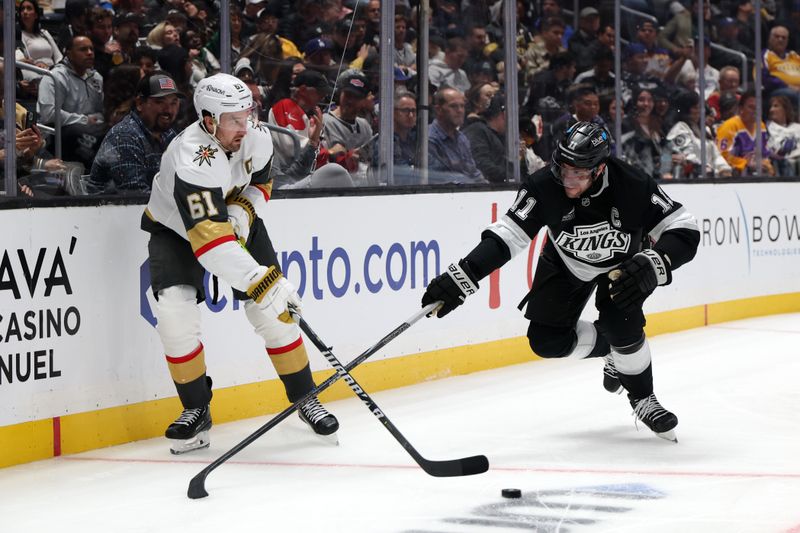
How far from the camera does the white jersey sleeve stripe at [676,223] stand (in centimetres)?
446

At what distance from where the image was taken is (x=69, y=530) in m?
3.60

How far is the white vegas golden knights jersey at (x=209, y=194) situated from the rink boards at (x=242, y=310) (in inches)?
11.9

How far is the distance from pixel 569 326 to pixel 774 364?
218 centimetres

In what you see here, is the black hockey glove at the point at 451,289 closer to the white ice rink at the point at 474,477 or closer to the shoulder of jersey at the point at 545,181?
the shoulder of jersey at the point at 545,181

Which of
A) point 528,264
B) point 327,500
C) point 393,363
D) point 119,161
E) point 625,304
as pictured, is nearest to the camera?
point 327,500

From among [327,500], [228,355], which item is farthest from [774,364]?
[327,500]

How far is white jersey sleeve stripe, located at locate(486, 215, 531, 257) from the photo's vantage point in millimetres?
4531

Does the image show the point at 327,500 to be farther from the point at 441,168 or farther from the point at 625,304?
the point at 441,168

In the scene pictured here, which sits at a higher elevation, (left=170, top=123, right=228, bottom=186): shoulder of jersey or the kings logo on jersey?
(left=170, top=123, right=228, bottom=186): shoulder of jersey

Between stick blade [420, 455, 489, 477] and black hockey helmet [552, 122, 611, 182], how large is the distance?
105cm

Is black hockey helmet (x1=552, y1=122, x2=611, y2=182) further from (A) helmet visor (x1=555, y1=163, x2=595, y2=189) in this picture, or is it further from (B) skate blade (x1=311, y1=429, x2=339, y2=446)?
(B) skate blade (x1=311, y1=429, x2=339, y2=446)

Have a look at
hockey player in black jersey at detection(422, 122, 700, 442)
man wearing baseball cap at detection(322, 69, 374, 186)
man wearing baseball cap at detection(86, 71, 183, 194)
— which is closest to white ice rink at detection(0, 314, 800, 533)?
hockey player in black jersey at detection(422, 122, 700, 442)

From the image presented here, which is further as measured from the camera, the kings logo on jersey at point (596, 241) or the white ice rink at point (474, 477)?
the kings logo on jersey at point (596, 241)

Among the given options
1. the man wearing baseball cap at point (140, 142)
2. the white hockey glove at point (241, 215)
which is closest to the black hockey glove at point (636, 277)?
the white hockey glove at point (241, 215)
